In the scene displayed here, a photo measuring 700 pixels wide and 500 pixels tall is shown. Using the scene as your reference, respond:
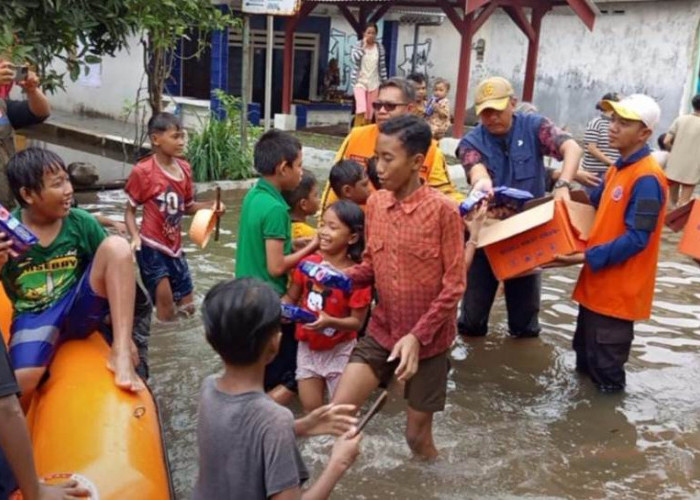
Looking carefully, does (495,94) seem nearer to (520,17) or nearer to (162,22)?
(162,22)

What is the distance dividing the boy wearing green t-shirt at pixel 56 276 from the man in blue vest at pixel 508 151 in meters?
2.12

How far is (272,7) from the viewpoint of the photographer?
10234 mm

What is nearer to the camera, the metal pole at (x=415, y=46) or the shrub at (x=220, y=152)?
the shrub at (x=220, y=152)

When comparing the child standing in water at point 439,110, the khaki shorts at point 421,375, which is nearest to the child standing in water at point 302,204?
the khaki shorts at point 421,375

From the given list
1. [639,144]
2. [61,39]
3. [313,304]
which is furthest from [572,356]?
[61,39]

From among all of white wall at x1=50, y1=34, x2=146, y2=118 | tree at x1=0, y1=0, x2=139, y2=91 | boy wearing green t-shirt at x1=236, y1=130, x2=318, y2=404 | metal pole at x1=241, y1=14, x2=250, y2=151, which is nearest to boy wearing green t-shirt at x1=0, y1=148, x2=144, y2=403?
boy wearing green t-shirt at x1=236, y1=130, x2=318, y2=404

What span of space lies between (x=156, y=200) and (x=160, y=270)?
0.49 metres

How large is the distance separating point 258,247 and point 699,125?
27.8ft

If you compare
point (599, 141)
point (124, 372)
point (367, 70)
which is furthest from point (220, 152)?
point (124, 372)

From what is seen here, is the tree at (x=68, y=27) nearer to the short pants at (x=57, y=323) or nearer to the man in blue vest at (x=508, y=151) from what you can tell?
the short pants at (x=57, y=323)

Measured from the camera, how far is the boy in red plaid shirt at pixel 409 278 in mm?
3430

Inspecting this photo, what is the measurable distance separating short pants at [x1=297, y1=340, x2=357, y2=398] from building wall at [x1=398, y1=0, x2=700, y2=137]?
1367 cm

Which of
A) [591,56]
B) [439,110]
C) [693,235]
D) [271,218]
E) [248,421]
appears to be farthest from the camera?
[591,56]

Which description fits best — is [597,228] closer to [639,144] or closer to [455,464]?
[639,144]
